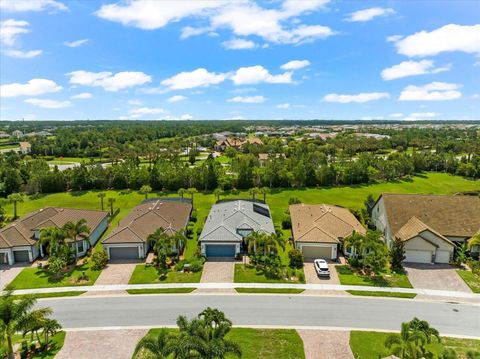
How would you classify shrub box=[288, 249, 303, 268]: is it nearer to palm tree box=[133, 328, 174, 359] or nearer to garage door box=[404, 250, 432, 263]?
garage door box=[404, 250, 432, 263]

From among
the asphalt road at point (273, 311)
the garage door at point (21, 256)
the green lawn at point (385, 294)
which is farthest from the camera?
the garage door at point (21, 256)

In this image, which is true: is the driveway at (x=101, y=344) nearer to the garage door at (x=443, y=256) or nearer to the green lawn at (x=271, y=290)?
the green lawn at (x=271, y=290)

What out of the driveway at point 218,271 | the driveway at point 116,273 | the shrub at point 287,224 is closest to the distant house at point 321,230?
the shrub at point 287,224

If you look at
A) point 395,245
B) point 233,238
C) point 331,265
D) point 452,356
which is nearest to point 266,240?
point 233,238

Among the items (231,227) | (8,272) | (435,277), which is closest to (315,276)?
(231,227)

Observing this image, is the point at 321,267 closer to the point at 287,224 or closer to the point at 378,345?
the point at 378,345

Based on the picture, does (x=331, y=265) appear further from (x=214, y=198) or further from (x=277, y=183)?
(x=277, y=183)
